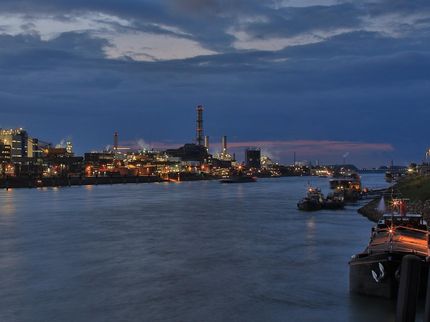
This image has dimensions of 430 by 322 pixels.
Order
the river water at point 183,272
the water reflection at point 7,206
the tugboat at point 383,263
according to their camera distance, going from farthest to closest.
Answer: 1. the water reflection at point 7,206
2. the river water at point 183,272
3. the tugboat at point 383,263

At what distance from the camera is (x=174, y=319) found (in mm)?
15523

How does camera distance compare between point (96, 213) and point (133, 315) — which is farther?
point (96, 213)

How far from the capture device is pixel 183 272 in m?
22.5

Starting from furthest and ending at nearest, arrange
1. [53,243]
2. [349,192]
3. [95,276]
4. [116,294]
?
[349,192]
[53,243]
[95,276]
[116,294]

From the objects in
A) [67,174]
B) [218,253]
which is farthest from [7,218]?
[67,174]

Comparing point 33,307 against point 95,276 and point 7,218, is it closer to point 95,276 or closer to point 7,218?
point 95,276

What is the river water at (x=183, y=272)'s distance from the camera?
16.3 meters

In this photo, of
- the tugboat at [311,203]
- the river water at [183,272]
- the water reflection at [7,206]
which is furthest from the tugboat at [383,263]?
the water reflection at [7,206]

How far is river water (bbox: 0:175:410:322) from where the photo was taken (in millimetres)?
16297

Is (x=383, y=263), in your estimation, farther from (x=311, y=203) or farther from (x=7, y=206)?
Answer: (x=7, y=206)

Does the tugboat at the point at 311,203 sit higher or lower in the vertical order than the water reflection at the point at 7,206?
higher

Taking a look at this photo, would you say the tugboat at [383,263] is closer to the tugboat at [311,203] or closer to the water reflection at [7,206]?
the tugboat at [311,203]

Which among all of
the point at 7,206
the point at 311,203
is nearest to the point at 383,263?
the point at 311,203

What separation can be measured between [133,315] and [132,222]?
29070 millimetres
